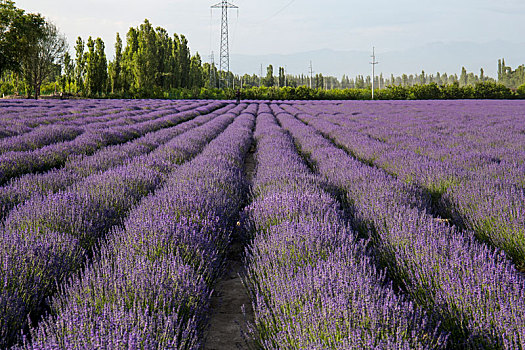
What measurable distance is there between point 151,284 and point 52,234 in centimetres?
106

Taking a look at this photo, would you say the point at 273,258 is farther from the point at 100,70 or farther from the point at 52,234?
the point at 100,70

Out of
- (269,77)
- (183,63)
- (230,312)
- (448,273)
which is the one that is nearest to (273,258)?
(230,312)

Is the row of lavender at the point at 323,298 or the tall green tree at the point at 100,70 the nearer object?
the row of lavender at the point at 323,298

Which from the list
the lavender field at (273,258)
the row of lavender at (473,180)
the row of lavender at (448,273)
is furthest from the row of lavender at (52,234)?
the row of lavender at (473,180)

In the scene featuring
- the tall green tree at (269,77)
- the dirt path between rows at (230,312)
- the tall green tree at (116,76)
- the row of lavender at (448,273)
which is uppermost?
→ the tall green tree at (269,77)

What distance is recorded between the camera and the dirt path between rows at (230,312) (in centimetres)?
205

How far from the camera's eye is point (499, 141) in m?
7.67

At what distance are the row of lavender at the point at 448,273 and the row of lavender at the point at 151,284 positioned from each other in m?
1.19

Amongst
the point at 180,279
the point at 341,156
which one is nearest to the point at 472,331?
the point at 180,279

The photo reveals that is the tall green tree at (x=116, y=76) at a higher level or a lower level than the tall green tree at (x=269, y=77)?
lower

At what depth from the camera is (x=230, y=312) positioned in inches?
94.4

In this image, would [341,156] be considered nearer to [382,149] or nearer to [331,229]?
[382,149]

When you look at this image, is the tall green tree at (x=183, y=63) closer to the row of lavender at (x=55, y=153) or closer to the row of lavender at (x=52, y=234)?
the row of lavender at (x=55, y=153)

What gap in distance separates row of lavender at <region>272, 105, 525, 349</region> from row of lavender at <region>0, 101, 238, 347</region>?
1891mm
